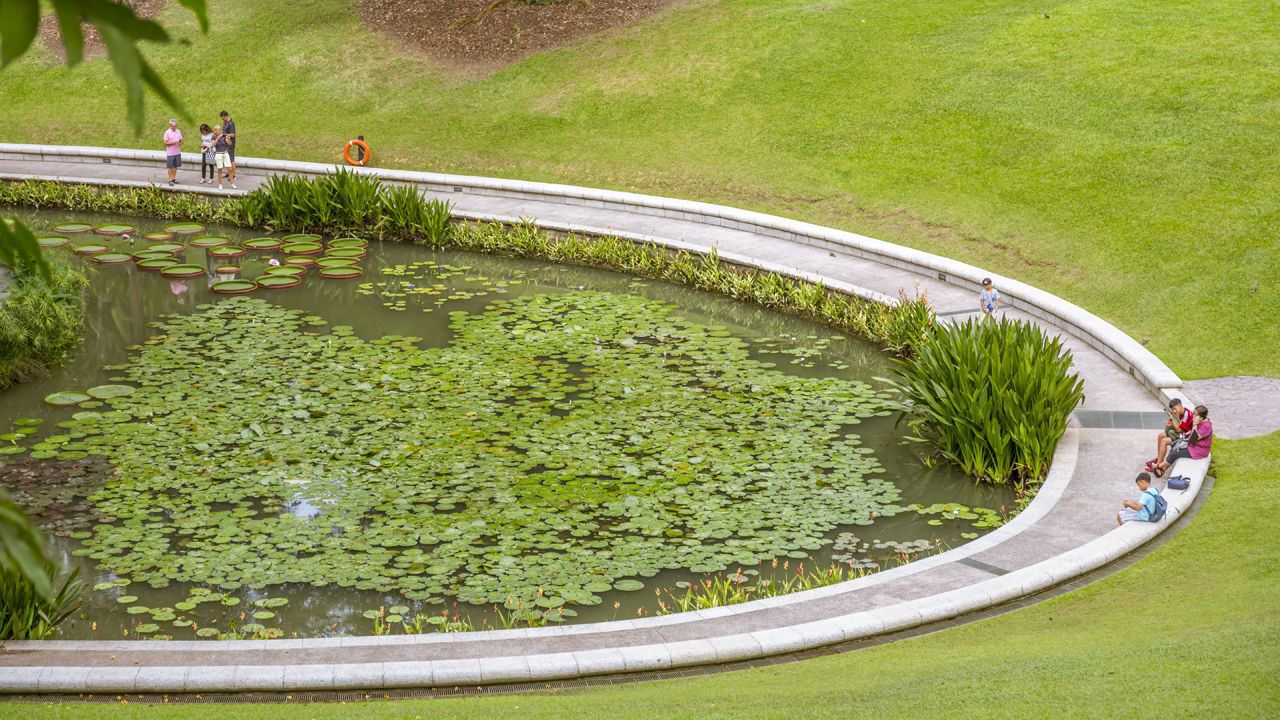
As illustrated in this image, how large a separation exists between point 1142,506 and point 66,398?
12737 millimetres

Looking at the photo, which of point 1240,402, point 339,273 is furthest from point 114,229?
point 1240,402

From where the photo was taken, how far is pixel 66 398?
14.0m

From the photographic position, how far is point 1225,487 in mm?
11117

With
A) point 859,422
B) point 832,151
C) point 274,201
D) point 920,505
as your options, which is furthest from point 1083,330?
point 274,201

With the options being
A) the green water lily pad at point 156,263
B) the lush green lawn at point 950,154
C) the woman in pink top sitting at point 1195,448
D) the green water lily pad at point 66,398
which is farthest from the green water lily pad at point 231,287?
the woman in pink top sitting at point 1195,448

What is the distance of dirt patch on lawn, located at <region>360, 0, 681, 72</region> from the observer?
28.5m

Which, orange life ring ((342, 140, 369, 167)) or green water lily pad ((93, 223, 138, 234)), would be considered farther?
orange life ring ((342, 140, 369, 167))

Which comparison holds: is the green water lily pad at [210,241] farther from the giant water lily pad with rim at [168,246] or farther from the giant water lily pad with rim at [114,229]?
the giant water lily pad with rim at [114,229]

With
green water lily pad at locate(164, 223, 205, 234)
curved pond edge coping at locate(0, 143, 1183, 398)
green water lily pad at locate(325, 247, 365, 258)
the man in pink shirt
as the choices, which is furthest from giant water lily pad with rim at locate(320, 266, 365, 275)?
the man in pink shirt

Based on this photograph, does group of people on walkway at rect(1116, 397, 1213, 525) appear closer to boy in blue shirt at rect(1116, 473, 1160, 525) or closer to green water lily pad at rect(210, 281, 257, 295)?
boy in blue shirt at rect(1116, 473, 1160, 525)

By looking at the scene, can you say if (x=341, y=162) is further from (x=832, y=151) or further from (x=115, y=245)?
(x=832, y=151)

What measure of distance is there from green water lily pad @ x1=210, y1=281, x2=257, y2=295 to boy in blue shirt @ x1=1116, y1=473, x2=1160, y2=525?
46.7 ft

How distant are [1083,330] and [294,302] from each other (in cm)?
1246

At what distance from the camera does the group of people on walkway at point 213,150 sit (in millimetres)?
23406
